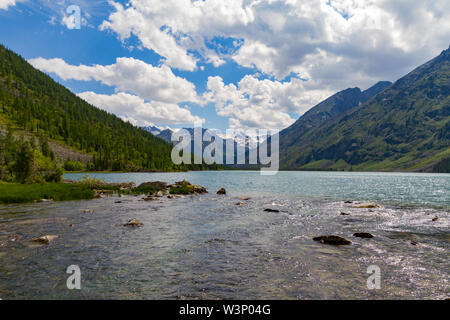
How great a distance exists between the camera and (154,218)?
28.6 meters

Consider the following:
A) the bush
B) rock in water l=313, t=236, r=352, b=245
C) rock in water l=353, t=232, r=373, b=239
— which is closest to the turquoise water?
rock in water l=353, t=232, r=373, b=239

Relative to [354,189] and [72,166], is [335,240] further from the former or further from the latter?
[72,166]

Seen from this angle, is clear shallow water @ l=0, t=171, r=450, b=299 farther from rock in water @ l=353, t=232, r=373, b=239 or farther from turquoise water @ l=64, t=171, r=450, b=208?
turquoise water @ l=64, t=171, r=450, b=208

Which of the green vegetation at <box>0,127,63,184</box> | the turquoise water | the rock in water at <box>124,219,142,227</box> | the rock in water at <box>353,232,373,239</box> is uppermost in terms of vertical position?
the green vegetation at <box>0,127,63,184</box>

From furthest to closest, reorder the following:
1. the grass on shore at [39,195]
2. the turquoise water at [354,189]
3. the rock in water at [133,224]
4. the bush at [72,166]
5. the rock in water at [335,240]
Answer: the bush at [72,166], the turquoise water at [354,189], the grass on shore at [39,195], the rock in water at [133,224], the rock in water at [335,240]

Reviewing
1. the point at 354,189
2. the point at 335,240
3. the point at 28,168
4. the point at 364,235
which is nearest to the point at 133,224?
the point at 335,240

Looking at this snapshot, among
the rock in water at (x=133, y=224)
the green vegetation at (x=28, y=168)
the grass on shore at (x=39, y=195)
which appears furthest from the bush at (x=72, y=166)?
the rock in water at (x=133, y=224)

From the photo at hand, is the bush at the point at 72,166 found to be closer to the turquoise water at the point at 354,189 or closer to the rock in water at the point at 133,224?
the turquoise water at the point at 354,189

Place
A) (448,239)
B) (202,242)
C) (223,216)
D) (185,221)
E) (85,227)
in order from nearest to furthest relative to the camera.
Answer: (202,242)
(448,239)
(85,227)
(185,221)
(223,216)
